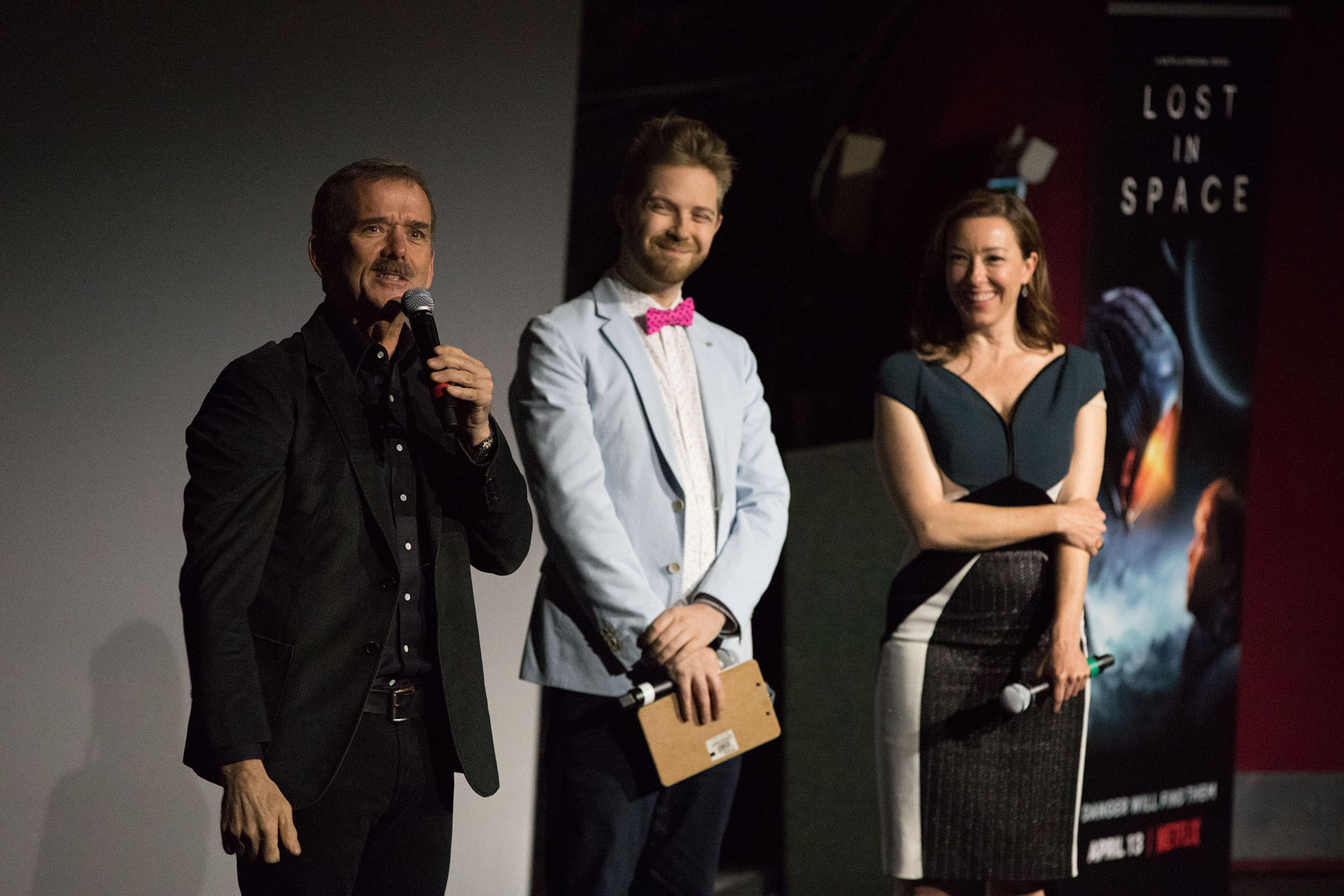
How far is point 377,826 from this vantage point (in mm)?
1772

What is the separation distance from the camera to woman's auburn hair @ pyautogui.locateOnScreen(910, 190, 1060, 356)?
2.51 metres

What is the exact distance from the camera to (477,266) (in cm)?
277

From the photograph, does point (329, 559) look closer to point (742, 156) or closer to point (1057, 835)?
point (1057, 835)

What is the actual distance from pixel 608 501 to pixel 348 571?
22.5 inches

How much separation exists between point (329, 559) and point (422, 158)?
128 cm

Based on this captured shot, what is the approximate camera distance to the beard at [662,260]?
2299 mm

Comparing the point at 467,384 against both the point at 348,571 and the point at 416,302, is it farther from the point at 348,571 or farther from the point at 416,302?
the point at 348,571

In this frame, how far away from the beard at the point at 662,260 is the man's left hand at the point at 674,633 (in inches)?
25.2

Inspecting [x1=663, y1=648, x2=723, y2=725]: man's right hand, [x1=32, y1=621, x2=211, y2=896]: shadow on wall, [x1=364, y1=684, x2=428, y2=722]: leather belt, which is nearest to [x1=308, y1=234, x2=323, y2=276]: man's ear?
[x1=364, y1=684, x2=428, y2=722]: leather belt

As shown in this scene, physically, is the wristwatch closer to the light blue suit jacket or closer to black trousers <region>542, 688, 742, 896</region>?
the light blue suit jacket

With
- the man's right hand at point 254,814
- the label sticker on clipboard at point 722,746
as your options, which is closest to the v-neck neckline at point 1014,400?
the label sticker on clipboard at point 722,746

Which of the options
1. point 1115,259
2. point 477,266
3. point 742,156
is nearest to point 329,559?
point 477,266

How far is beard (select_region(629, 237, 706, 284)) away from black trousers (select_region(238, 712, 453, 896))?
968 millimetres

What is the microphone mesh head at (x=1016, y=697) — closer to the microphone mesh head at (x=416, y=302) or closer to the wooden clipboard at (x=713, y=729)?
the wooden clipboard at (x=713, y=729)
